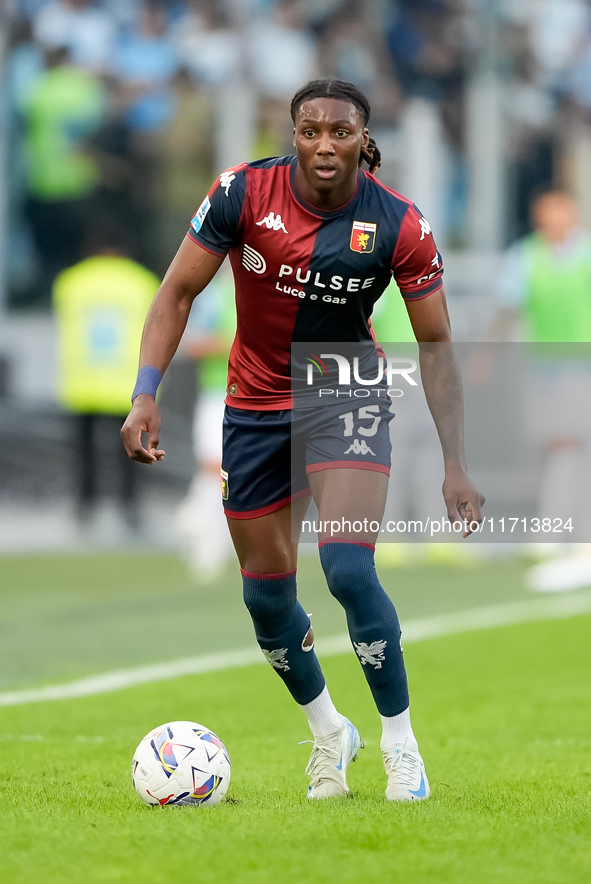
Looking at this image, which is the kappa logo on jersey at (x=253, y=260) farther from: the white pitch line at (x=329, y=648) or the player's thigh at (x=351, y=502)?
the white pitch line at (x=329, y=648)

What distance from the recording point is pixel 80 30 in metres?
16.6

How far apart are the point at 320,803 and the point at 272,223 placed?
175 cm

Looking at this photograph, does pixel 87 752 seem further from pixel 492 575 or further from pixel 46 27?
pixel 46 27

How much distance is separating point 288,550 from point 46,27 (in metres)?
13.3

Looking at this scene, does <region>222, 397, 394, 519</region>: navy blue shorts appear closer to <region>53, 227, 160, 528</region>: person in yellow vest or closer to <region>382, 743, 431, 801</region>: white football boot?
<region>382, 743, 431, 801</region>: white football boot

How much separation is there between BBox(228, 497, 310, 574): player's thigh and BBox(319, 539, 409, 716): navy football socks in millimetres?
273

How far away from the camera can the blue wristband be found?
4.30 m

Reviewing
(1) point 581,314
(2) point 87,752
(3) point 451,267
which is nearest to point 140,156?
(3) point 451,267

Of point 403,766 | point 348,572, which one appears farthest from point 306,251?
point 403,766

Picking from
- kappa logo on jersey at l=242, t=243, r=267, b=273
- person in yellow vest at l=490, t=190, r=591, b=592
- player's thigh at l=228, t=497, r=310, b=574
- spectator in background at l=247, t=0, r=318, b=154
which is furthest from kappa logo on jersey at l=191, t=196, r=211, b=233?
spectator in background at l=247, t=0, r=318, b=154

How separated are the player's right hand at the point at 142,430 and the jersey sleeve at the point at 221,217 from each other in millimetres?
537

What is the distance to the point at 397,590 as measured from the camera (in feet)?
33.4

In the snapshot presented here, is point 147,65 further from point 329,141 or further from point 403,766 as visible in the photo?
point 403,766

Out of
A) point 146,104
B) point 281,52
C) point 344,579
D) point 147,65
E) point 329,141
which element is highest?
point 281,52
